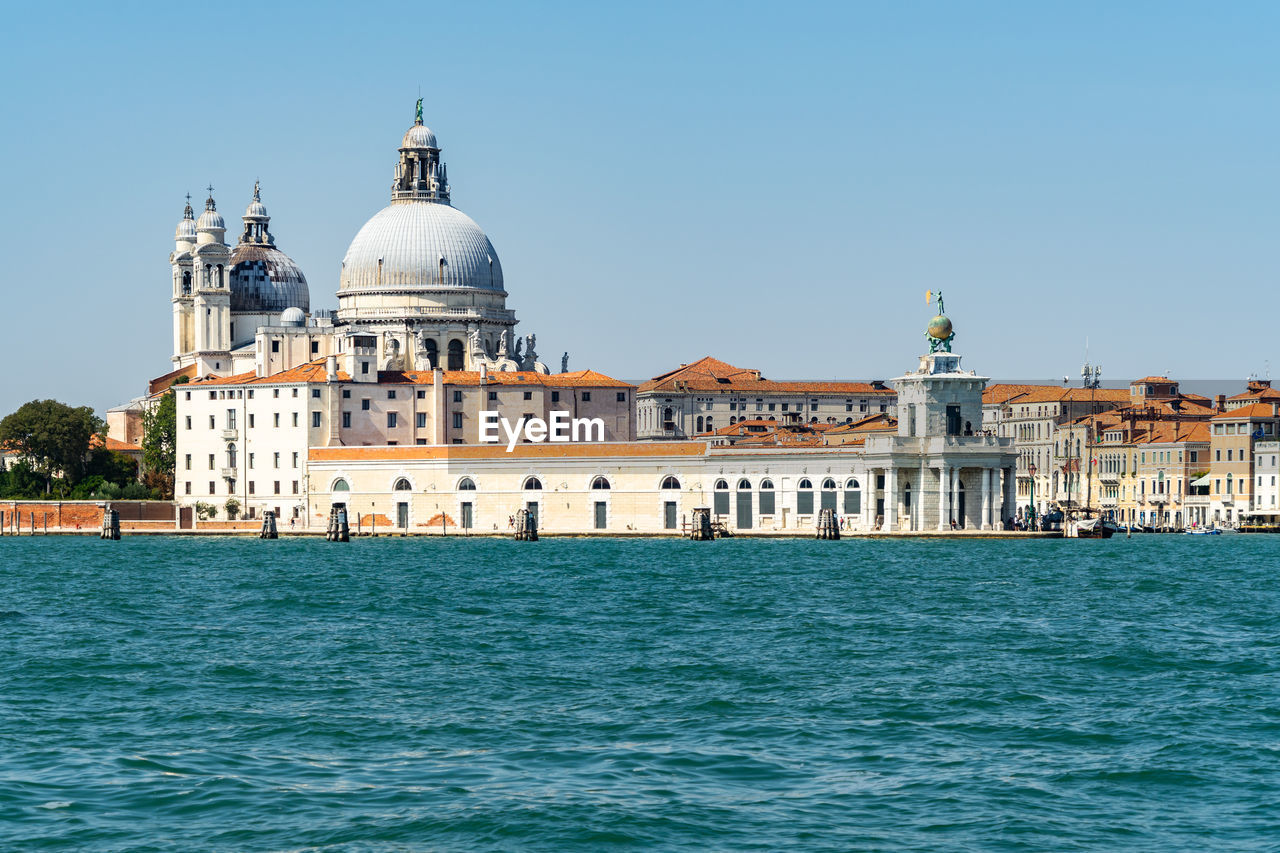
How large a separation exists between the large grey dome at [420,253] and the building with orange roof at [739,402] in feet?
73.1

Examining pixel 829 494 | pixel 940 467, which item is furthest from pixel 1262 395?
pixel 829 494

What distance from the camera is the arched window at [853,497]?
A: 73438 mm

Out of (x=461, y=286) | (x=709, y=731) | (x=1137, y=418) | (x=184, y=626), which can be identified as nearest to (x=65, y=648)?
(x=184, y=626)

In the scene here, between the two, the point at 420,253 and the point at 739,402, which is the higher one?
the point at 420,253

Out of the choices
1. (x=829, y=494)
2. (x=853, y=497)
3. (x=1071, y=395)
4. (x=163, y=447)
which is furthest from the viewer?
(x=1071, y=395)

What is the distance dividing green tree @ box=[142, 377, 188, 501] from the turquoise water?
45662 millimetres

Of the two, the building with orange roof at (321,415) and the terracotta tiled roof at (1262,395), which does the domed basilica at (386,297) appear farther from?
the terracotta tiled roof at (1262,395)

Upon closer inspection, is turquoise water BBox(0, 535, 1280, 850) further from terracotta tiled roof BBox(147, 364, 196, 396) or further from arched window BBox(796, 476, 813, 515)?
terracotta tiled roof BBox(147, 364, 196, 396)

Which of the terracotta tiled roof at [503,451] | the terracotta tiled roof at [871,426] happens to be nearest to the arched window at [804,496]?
the terracotta tiled roof at [503,451]

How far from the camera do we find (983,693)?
24.7 metres

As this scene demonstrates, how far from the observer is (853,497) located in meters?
73.6

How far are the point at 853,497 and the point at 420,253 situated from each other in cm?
2920

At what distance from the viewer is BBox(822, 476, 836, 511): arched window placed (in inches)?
2901

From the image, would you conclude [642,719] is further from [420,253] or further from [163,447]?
[420,253]
